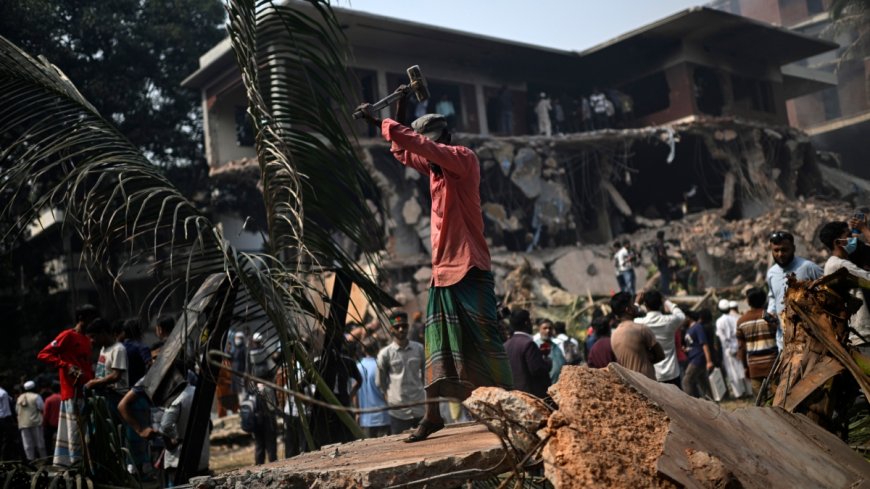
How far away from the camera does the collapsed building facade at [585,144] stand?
18.6 m

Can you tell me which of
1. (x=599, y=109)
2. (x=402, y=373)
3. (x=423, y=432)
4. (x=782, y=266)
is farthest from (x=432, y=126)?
(x=599, y=109)

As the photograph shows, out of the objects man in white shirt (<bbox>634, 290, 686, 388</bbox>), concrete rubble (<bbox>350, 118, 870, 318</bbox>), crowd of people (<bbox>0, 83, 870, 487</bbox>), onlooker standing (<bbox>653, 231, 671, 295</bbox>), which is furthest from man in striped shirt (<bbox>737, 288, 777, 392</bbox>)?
onlooker standing (<bbox>653, 231, 671, 295</bbox>)

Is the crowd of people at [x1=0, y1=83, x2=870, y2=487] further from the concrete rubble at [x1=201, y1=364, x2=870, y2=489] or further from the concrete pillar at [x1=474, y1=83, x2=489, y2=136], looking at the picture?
the concrete pillar at [x1=474, y1=83, x2=489, y2=136]

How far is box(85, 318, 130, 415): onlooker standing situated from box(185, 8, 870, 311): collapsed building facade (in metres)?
10.5

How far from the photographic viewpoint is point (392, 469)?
9.16 feet

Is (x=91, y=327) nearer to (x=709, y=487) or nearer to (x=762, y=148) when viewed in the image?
(x=709, y=487)

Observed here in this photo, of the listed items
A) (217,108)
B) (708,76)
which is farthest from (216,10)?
(708,76)

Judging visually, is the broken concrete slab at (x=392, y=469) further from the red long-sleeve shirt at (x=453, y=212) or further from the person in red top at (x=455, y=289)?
the red long-sleeve shirt at (x=453, y=212)

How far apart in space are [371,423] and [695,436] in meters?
6.07

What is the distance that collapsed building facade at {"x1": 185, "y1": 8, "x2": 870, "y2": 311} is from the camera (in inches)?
732

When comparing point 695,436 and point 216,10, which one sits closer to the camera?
point 695,436

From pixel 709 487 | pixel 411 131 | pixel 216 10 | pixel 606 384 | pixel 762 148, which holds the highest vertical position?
pixel 216 10

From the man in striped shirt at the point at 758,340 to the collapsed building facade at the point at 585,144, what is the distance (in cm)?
953

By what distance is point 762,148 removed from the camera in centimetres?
2294
